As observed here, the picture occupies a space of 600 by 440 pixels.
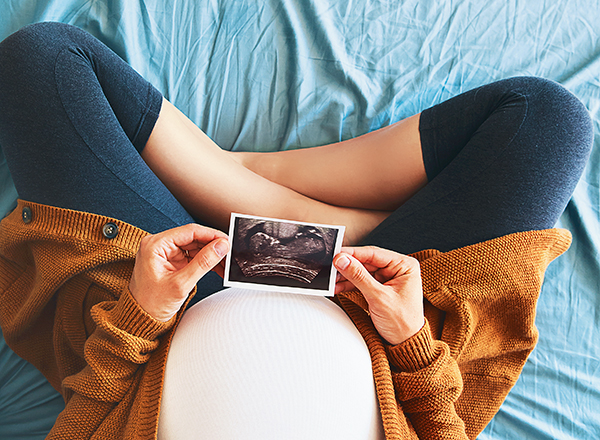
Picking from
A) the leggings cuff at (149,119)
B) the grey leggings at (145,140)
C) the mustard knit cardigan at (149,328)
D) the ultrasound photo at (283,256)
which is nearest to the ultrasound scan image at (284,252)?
the ultrasound photo at (283,256)

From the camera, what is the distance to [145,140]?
0.88 m

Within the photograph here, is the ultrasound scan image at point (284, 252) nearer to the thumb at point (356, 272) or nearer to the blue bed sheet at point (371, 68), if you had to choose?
the thumb at point (356, 272)

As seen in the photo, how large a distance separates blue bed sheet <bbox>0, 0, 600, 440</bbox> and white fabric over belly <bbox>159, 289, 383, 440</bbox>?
66cm

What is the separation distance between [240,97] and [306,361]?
2.86ft

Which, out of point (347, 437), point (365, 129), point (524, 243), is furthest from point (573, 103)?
point (347, 437)

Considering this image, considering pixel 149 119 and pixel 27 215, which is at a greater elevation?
pixel 149 119

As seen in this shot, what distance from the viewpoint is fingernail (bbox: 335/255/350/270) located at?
697mm

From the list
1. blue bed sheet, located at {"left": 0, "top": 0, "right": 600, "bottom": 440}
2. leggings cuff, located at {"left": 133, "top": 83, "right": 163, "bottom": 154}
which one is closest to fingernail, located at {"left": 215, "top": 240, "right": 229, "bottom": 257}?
leggings cuff, located at {"left": 133, "top": 83, "right": 163, "bottom": 154}

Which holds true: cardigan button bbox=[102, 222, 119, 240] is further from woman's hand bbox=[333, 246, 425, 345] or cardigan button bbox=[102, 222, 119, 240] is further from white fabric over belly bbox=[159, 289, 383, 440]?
woman's hand bbox=[333, 246, 425, 345]

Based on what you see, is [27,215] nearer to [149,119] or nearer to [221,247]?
[149,119]

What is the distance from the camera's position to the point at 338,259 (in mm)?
703

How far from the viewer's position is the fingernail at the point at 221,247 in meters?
0.65

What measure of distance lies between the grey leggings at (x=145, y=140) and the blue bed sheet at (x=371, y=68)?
35 cm

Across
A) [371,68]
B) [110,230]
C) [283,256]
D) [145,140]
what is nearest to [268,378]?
[283,256]
